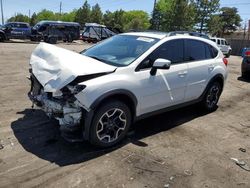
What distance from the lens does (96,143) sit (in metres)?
4.55

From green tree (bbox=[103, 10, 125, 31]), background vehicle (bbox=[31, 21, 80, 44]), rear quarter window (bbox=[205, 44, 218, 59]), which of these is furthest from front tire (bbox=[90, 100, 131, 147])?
green tree (bbox=[103, 10, 125, 31])

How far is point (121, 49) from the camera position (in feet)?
17.9

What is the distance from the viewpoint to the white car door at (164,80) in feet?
16.4

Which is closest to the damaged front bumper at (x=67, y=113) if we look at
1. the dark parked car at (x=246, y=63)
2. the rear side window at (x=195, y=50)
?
the rear side window at (x=195, y=50)

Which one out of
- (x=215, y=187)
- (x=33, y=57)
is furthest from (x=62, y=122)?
(x=215, y=187)

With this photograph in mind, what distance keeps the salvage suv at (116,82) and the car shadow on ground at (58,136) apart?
23 cm

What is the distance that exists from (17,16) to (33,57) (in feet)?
414

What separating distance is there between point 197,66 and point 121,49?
1640 millimetres

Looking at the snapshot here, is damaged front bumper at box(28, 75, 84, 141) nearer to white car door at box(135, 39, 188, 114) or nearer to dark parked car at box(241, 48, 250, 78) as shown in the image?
white car door at box(135, 39, 188, 114)

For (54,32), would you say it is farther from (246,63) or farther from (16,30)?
(246,63)

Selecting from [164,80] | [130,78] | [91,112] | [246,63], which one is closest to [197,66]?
[164,80]

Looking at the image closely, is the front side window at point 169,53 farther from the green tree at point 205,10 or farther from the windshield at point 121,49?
the green tree at point 205,10

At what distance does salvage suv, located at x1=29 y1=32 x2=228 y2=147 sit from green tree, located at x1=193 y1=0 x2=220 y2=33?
1917 inches

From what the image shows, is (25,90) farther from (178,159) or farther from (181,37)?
(178,159)
